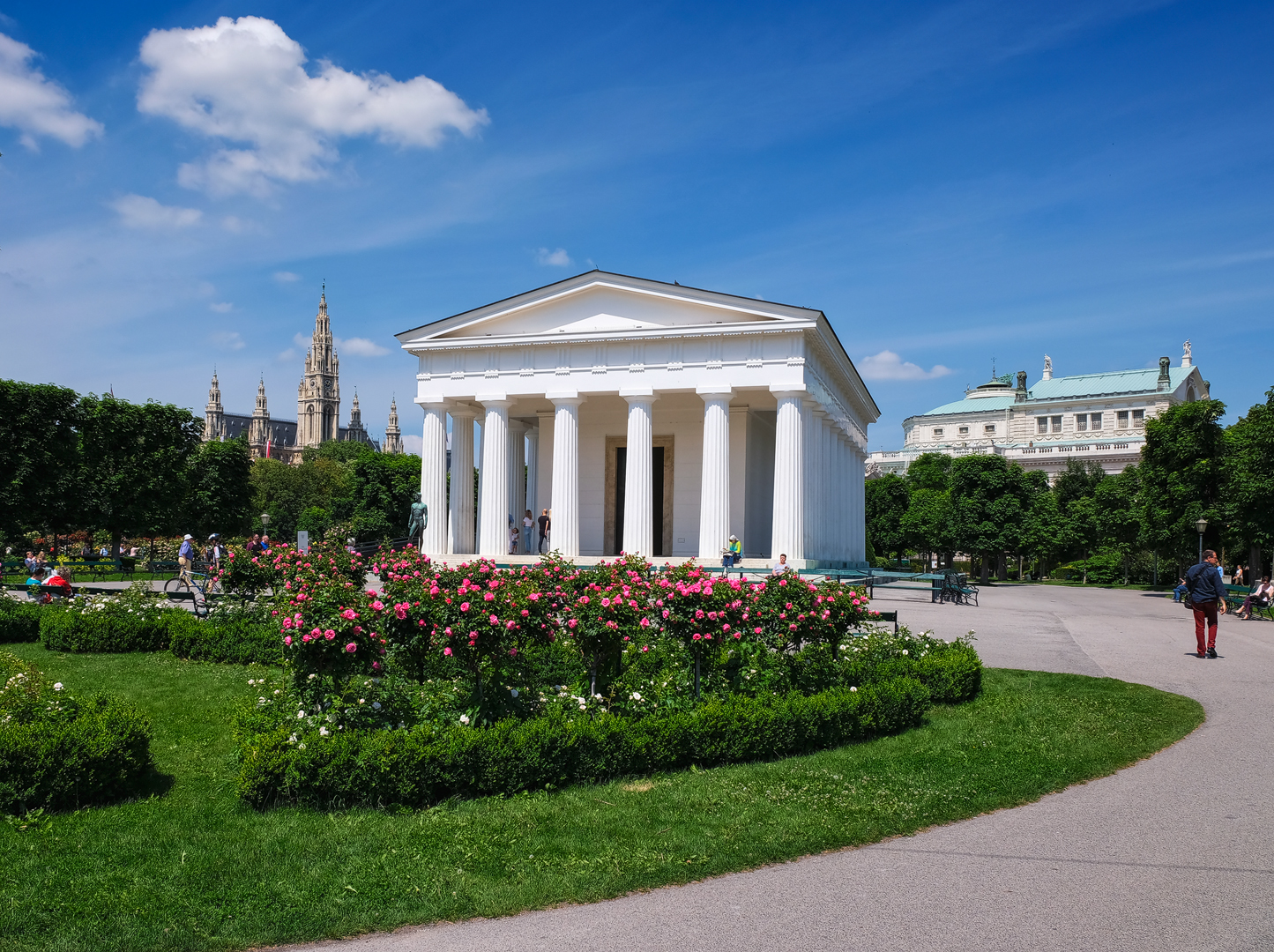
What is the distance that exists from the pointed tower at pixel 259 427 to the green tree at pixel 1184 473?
169 meters

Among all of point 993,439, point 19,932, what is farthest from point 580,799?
point 993,439

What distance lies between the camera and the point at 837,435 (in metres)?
41.4

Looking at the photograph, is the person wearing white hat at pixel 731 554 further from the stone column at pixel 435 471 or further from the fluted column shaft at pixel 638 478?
the stone column at pixel 435 471

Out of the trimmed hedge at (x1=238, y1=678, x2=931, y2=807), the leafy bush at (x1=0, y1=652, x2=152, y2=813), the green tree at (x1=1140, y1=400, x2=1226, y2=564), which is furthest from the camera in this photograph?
the green tree at (x1=1140, y1=400, x2=1226, y2=564)

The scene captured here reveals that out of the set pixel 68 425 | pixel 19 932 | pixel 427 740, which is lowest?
pixel 19 932

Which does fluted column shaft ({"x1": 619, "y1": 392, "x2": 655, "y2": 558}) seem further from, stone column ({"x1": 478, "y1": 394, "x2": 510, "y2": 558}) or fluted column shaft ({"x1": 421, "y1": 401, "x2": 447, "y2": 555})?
fluted column shaft ({"x1": 421, "y1": 401, "x2": 447, "y2": 555})

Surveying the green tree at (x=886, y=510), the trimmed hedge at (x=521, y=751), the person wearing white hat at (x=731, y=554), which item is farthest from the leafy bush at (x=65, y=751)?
the green tree at (x=886, y=510)

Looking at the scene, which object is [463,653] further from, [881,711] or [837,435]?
[837,435]

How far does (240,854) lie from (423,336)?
30103 millimetres

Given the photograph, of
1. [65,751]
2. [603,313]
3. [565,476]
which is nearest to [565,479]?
[565,476]

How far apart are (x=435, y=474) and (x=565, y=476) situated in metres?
5.69

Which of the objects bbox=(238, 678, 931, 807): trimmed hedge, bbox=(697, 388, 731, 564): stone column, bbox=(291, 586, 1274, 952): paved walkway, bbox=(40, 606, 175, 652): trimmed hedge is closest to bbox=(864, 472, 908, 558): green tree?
bbox=(697, 388, 731, 564): stone column

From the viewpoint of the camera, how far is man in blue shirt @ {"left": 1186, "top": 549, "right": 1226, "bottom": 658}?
17.1 m

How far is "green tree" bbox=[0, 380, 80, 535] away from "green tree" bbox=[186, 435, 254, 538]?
51.7 feet
